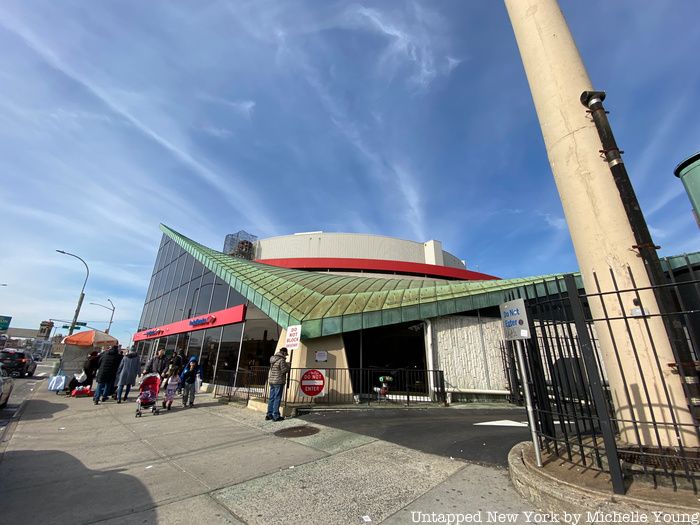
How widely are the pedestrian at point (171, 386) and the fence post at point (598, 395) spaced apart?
Answer: 1077 centimetres

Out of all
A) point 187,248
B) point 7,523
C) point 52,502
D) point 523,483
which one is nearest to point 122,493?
point 52,502

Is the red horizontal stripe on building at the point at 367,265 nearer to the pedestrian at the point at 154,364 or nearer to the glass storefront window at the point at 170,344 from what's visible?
the glass storefront window at the point at 170,344

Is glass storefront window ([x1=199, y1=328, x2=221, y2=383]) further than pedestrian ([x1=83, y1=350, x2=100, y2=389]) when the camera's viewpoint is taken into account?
Yes

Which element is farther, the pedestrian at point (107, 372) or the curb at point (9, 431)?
the pedestrian at point (107, 372)

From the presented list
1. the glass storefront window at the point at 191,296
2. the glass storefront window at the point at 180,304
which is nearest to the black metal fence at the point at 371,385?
the glass storefront window at the point at 191,296

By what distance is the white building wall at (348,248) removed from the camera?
3534 centimetres

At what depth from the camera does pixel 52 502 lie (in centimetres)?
366

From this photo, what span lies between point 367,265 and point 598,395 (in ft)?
95.9

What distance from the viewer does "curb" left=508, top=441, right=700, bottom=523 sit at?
2.69 m

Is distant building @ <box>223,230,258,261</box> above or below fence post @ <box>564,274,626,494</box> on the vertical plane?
above

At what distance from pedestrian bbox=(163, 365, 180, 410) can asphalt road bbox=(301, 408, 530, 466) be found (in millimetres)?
4529

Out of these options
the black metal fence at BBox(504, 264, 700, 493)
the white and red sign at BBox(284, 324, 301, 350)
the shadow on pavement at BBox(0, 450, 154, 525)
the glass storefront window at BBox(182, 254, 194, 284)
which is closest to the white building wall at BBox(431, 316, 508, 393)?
the white and red sign at BBox(284, 324, 301, 350)

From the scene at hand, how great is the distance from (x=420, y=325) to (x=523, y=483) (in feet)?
30.1

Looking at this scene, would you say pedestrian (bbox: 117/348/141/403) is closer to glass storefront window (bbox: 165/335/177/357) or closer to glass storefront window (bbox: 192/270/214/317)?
glass storefront window (bbox: 192/270/214/317)
